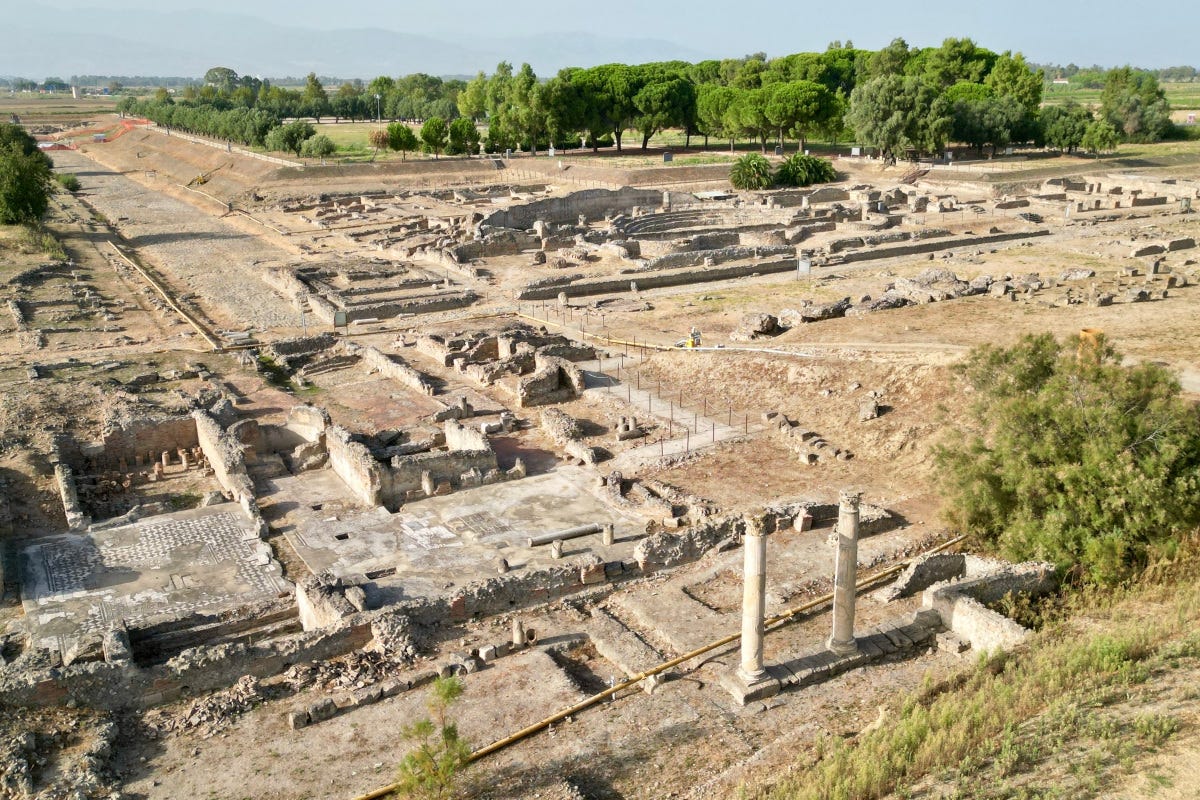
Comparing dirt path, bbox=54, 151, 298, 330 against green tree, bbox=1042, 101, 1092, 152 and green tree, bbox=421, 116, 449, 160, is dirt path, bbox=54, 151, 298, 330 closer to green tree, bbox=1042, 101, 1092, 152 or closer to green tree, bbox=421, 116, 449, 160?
green tree, bbox=421, 116, 449, 160

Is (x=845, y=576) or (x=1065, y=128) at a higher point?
(x=1065, y=128)

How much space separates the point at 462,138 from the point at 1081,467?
7981 cm

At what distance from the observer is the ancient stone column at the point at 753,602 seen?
42.7ft

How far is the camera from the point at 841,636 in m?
14.1

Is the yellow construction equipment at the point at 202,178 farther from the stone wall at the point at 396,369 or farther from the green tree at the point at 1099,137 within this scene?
the green tree at the point at 1099,137

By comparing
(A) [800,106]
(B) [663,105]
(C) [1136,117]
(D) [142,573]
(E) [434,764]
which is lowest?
(D) [142,573]

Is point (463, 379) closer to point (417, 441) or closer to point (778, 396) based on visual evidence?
point (417, 441)

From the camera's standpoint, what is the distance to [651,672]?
13781 millimetres

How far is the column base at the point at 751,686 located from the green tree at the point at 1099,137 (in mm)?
71630

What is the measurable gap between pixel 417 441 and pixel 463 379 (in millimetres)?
6202

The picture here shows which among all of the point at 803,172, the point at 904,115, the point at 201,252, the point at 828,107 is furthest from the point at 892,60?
the point at 201,252

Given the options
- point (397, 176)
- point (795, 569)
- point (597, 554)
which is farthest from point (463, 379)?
point (397, 176)

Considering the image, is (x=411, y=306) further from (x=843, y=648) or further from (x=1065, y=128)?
(x=1065, y=128)

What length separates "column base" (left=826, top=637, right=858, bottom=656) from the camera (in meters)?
14.0
